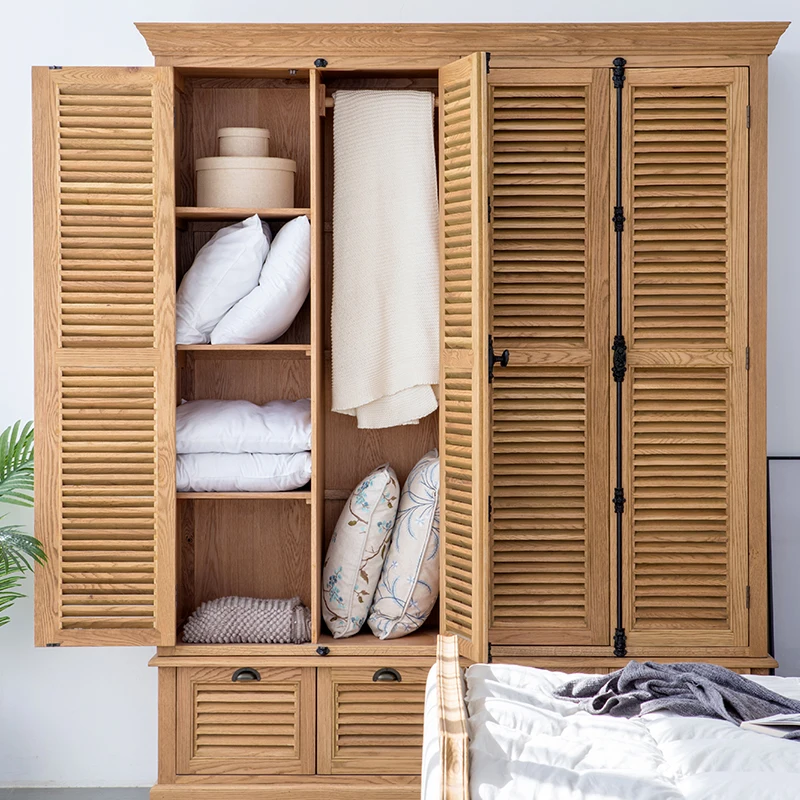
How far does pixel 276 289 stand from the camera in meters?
2.81

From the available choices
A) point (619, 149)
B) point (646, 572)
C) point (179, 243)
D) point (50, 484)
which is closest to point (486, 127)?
point (619, 149)

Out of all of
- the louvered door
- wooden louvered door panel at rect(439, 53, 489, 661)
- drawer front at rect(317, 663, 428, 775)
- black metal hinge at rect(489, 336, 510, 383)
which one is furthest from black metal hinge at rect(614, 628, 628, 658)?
the louvered door

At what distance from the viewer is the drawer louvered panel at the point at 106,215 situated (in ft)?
8.93

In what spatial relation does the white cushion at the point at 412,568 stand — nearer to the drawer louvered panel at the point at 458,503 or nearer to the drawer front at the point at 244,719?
the drawer louvered panel at the point at 458,503

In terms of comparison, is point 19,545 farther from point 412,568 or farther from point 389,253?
point 389,253

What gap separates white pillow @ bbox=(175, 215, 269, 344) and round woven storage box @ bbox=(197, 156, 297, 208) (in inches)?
3.7

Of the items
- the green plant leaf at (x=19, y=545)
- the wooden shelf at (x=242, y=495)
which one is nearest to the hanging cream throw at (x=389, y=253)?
the wooden shelf at (x=242, y=495)

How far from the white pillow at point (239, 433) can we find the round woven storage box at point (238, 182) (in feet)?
2.17

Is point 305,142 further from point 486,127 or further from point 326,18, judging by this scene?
point 486,127

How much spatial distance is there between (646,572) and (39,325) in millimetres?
1976

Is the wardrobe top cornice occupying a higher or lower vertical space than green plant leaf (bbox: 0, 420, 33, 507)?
higher

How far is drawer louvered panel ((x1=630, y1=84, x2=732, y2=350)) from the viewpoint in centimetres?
279

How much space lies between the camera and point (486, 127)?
8.36ft

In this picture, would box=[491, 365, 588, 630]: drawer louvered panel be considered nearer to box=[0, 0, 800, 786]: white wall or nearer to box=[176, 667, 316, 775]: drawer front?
box=[176, 667, 316, 775]: drawer front
